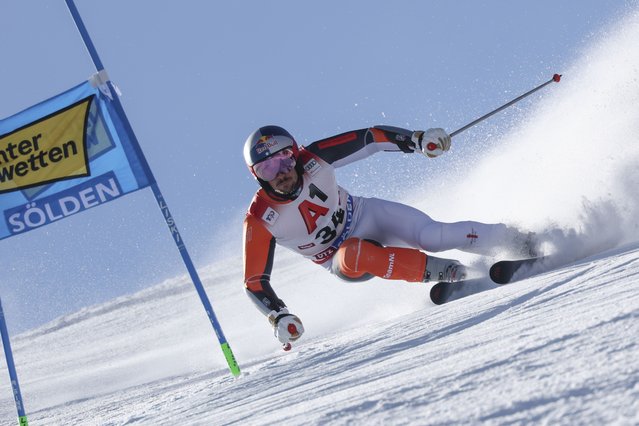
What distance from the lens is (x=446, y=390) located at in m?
1.89

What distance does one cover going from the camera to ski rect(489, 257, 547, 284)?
4660 millimetres

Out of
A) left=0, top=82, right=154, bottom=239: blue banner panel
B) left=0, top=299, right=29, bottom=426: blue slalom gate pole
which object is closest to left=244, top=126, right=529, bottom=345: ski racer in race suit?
left=0, top=82, right=154, bottom=239: blue banner panel

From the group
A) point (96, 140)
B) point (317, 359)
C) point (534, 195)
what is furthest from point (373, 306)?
point (317, 359)

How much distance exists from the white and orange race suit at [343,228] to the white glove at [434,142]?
0.17 m

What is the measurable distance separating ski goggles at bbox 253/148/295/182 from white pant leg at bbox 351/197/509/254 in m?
0.83

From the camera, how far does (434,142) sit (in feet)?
17.4

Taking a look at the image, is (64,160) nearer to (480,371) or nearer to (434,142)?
(434,142)

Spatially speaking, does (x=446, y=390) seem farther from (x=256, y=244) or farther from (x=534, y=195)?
(x=534, y=195)

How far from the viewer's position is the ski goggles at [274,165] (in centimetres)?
511

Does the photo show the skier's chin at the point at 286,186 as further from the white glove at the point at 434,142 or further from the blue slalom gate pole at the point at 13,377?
the blue slalom gate pole at the point at 13,377

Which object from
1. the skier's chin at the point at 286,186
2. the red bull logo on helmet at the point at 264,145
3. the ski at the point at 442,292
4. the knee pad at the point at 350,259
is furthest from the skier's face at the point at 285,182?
the ski at the point at 442,292

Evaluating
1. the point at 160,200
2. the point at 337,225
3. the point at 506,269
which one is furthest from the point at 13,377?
the point at 506,269

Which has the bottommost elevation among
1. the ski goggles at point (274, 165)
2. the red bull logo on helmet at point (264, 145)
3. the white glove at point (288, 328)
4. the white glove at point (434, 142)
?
the white glove at point (288, 328)

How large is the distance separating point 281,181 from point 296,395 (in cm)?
258
